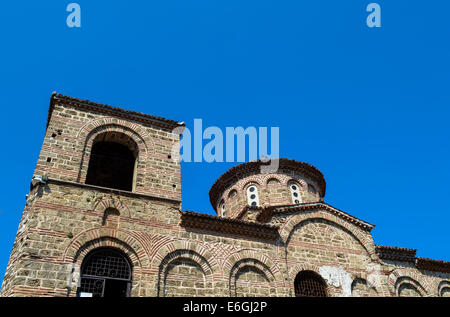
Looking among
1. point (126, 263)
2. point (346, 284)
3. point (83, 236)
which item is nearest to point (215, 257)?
point (126, 263)

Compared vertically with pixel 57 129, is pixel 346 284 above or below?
below

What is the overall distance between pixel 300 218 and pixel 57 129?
8025 mm

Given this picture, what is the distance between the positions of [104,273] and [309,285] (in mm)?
5951

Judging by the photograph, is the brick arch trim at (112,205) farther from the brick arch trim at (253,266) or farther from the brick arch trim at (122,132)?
the brick arch trim at (253,266)

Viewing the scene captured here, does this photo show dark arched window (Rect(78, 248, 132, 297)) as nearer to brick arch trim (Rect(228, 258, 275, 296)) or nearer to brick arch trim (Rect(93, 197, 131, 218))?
brick arch trim (Rect(93, 197, 131, 218))

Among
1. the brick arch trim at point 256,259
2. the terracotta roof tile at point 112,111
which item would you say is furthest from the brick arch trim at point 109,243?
the terracotta roof tile at point 112,111

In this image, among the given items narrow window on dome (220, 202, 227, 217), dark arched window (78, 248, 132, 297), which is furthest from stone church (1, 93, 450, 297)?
narrow window on dome (220, 202, 227, 217)

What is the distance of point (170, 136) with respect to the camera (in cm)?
1248

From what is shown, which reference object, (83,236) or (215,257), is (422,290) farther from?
(83,236)

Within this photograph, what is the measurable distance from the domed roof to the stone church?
12.2 ft

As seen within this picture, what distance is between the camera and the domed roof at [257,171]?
691 inches

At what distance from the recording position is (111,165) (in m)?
13.2

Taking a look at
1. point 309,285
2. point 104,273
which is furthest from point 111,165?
point 309,285

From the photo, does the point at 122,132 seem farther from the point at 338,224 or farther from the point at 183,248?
the point at 338,224
